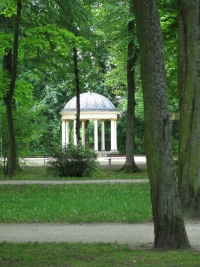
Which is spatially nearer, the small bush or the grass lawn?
the grass lawn

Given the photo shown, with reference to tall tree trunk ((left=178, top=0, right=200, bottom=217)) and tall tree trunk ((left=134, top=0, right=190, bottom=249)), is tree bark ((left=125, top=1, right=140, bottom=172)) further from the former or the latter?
tall tree trunk ((left=134, top=0, right=190, bottom=249))

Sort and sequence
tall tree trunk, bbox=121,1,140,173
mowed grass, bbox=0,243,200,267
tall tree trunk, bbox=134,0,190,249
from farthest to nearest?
tall tree trunk, bbox=121,1,140,173, tall tree trunk, bbox=134,0,190,249, mowed grass, bbox=0,243,200,267

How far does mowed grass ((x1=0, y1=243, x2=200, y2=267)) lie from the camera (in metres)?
7.78

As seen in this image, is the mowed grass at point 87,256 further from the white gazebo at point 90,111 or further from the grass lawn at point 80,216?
the white gazebo at point 90,111

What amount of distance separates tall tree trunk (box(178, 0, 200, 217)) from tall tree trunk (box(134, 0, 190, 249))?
3303 millimetres

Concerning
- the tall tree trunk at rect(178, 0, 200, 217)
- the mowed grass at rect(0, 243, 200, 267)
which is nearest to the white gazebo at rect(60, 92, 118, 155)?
the tall tree trunk at rect(178, 0, 200, 217)

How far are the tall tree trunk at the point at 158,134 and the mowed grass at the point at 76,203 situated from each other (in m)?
3.36

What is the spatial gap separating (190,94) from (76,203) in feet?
14.4

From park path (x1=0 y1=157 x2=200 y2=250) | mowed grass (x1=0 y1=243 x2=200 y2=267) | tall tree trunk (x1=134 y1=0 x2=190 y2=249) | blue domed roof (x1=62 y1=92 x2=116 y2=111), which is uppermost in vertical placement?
blue domed roof (x1=62 y1=92 x2=116 y2=111)

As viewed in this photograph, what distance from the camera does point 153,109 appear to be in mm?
8945

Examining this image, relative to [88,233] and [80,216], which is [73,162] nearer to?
[80,216]

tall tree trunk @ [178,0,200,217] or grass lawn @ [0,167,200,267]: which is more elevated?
tall tree trunk @ [178,0,200,217]

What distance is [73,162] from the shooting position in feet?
82.9

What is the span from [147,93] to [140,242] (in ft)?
8.39
